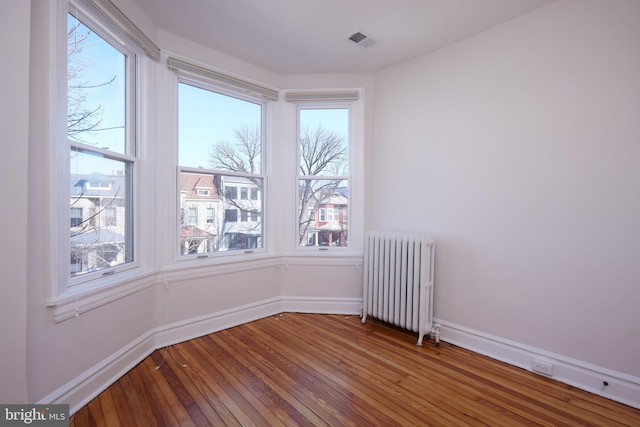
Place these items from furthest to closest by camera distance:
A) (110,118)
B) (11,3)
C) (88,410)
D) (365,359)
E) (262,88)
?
(262,88)
(365,359)
(110,118)
(88,410)
(11,3)

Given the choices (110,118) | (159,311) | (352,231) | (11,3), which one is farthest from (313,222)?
(11,3)

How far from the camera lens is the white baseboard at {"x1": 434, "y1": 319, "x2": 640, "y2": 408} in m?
1.89

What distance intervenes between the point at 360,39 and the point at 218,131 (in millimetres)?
1674

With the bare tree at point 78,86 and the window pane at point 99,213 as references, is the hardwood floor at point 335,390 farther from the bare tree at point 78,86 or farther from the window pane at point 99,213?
the bare tree at point 78,86

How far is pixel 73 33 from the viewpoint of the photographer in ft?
6.08

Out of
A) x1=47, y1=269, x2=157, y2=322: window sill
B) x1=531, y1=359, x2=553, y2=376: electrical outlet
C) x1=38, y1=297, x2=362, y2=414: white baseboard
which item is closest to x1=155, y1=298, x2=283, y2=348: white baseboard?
x1=38, y1=297, x2=362, y2=414: white baseboard

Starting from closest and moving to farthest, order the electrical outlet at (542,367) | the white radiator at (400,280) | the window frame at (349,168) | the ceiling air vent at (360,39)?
1. the electrical outlet at (542,367)
2. the ceiling air vent at (360,39)
3. the white radiator at (400,280)
4. the window frame at (349,168)

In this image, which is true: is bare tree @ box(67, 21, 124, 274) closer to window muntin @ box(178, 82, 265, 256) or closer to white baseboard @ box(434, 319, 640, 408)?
window muntin @ box(178, 82, 265, 256)

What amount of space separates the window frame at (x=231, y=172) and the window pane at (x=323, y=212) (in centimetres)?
43

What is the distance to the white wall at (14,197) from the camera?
1365 millimetres

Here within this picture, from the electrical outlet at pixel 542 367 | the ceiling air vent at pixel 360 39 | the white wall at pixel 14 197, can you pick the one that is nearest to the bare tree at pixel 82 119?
the white wall at pixel 14 197

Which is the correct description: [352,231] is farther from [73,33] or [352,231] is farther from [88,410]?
[73,33]

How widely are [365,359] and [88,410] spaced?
6.28 ft

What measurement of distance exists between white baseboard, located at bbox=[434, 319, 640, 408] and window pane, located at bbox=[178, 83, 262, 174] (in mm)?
2744
